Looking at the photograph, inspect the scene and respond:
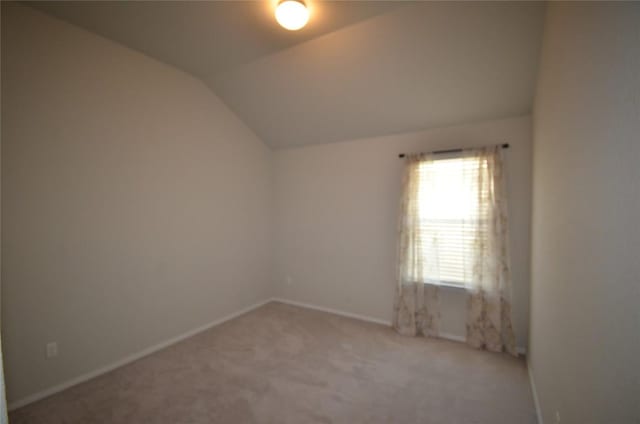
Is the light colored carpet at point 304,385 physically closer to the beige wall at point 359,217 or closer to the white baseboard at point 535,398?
the white baseboard at point 535,398

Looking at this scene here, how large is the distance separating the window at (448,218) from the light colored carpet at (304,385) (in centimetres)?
81

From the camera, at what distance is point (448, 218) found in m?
3.29

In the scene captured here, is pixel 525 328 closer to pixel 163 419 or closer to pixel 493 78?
pixel 493 78

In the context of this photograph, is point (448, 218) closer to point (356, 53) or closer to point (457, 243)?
point (457, 243)

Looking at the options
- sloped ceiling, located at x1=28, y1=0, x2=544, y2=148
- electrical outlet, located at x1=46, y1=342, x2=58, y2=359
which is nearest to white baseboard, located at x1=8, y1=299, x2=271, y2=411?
electrical outlet, located at x1=46, y1=342, x2=58, y2=359

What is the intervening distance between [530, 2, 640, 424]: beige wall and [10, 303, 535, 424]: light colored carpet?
0.75 m

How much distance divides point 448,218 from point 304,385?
7.53 ft

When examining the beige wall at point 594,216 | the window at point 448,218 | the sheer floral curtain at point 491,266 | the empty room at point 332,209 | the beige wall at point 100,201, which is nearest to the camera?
the beige wall at point 594,216

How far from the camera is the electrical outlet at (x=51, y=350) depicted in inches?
92.5

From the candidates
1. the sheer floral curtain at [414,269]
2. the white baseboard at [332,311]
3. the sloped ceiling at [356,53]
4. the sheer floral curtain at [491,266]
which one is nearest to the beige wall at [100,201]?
the sloped ceiling at [356,53]

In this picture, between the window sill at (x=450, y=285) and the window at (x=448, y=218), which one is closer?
the window at (x=448, y=218)

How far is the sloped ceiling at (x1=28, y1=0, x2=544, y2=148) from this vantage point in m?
2.24

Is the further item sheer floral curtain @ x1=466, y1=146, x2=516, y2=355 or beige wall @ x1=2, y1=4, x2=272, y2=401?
sheer floral curtain @ x1=466, y1=146, x2=516, y2=355

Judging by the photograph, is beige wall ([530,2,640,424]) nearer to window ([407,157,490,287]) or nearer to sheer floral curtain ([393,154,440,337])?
window ([407,157,490,287])
